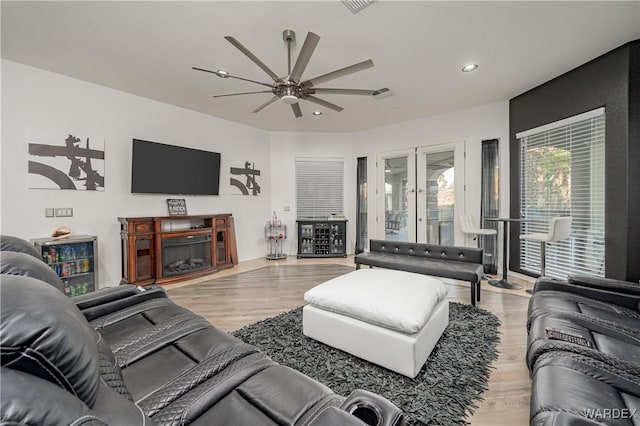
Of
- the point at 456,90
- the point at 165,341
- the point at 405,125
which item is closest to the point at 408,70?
the point at 456,90

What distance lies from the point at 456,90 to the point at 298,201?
376cm

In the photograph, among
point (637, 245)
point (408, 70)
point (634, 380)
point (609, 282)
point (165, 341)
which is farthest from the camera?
point (408, 70)

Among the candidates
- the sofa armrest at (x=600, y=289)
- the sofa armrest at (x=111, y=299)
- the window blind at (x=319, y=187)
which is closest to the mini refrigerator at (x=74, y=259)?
the sofa armrest at (x=111, y=299)

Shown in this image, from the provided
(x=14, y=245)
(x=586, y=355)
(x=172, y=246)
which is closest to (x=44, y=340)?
(x=14, y=245)

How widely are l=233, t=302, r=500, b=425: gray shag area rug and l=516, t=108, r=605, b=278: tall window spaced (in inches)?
72.8

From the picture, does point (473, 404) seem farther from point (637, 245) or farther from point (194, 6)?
point (194, 6)

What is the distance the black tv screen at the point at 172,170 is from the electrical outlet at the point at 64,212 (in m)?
0.76

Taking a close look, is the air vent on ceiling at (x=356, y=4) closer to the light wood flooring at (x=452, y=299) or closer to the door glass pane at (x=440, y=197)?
the light wood flooring at (x=452, y=299)

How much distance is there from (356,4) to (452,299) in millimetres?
3247

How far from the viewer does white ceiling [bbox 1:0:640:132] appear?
2.30 m

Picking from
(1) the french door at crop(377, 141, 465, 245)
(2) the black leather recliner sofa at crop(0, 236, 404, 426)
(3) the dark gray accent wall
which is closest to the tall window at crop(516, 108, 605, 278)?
(3) the dark gray accent wall

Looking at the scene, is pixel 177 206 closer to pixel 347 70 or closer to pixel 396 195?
pixel 347 70

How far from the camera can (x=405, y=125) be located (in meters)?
5.59

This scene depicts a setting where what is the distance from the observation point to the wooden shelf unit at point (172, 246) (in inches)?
151
